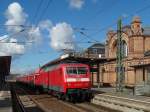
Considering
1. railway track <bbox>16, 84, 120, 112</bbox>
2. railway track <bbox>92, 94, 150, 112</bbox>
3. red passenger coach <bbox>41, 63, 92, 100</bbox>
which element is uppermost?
red passenger coach <bbox>41, 63, 92, 100</bbox>

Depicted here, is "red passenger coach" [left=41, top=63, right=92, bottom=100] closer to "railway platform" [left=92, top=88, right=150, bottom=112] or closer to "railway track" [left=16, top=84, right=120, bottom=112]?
"railway track" [left=16, top=84, right=120, bottom=112]

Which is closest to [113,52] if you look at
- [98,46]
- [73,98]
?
[98,46]

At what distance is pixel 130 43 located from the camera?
6800 centimetres

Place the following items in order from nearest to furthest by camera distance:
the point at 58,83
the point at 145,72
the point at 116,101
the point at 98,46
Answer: the point at 116,101 → the point at 58,83 → the point at 145,72 → the point at 98,46

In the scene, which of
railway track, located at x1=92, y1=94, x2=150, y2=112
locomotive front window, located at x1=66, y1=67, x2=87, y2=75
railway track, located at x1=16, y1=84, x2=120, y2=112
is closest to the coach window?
locomotive front window, located at x1=66, y1=67, x2=87, y2=75

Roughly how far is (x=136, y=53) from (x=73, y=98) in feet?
125

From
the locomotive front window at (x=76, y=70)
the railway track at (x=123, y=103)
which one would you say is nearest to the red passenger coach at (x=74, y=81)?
the locomotive front window at (x=76, y=70)

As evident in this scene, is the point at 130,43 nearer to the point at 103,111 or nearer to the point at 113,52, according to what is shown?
the point at 113,52

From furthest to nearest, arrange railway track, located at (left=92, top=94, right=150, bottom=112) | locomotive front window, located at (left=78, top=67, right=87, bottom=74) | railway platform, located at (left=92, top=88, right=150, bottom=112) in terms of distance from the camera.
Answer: locomotive front window, located at (left=78, top=67, right=87, bottom=74), railway platform, located at (left=92, top=88, right=150, bottom=112), railway track, located at (left=92, top=94, right=150, bottom=112)

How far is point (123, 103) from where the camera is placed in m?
23.1

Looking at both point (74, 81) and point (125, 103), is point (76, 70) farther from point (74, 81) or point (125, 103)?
point (125, 103)

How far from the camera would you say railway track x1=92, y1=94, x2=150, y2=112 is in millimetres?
20391

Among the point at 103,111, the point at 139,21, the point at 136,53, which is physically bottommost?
the point at 103,111

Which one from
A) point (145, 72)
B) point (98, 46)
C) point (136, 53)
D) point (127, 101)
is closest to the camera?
point (127, 101)
